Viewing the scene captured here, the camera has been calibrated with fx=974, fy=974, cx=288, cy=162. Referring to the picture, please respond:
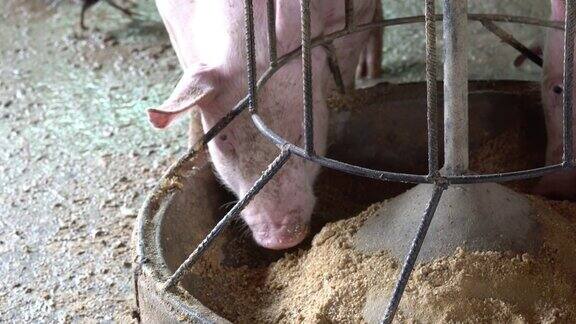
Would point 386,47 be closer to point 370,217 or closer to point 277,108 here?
point 277,108

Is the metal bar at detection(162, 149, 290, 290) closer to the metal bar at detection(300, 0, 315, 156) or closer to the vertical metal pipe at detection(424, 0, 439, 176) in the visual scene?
the metal bar at detection(300, 0, 315, 156)

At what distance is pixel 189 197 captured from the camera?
2254 millimetres

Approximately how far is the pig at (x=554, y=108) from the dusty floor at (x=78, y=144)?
1.08 m

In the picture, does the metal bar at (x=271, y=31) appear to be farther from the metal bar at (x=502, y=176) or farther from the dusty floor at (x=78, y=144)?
the dusty floor at (x=78, y=144)

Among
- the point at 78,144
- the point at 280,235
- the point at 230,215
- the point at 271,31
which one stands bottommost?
the point at 78,144

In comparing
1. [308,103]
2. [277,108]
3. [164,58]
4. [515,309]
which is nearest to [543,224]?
[515,309]

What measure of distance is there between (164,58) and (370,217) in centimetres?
218

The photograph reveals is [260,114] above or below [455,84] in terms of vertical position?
below

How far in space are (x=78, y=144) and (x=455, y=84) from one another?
1931 millimetres

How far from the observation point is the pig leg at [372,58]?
3.56m

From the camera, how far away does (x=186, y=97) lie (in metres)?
2.14

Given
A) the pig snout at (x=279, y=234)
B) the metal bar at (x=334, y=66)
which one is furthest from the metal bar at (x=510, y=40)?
the pig snout at (x=279, y=234)

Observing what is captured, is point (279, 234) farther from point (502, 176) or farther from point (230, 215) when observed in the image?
point (502, 176)

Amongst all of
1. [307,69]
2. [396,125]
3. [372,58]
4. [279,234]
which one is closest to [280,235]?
[279,234]
